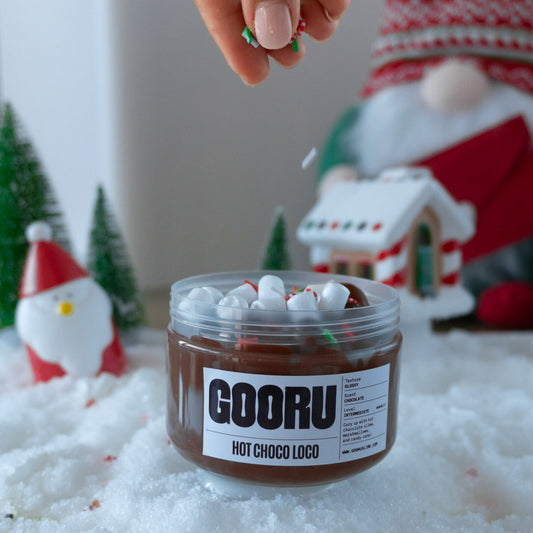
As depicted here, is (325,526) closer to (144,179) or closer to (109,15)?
(144,179)

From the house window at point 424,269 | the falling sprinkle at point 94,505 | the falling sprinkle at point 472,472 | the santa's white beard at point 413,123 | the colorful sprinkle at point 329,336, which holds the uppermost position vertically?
the santa's white beard at point 413,123

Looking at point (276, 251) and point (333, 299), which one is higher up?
point (333, 299)

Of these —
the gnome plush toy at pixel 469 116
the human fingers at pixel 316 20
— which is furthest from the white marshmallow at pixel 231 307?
the gnome plush toy at pixel 469 116

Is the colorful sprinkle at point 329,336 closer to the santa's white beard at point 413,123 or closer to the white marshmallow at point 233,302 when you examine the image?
the white marshmallow at point 233,302

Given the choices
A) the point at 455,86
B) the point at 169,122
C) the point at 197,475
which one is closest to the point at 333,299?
the point at 197,475

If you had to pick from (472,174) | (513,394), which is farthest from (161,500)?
(472,174)

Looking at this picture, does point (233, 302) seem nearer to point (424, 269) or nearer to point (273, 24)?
point (273, 24)
